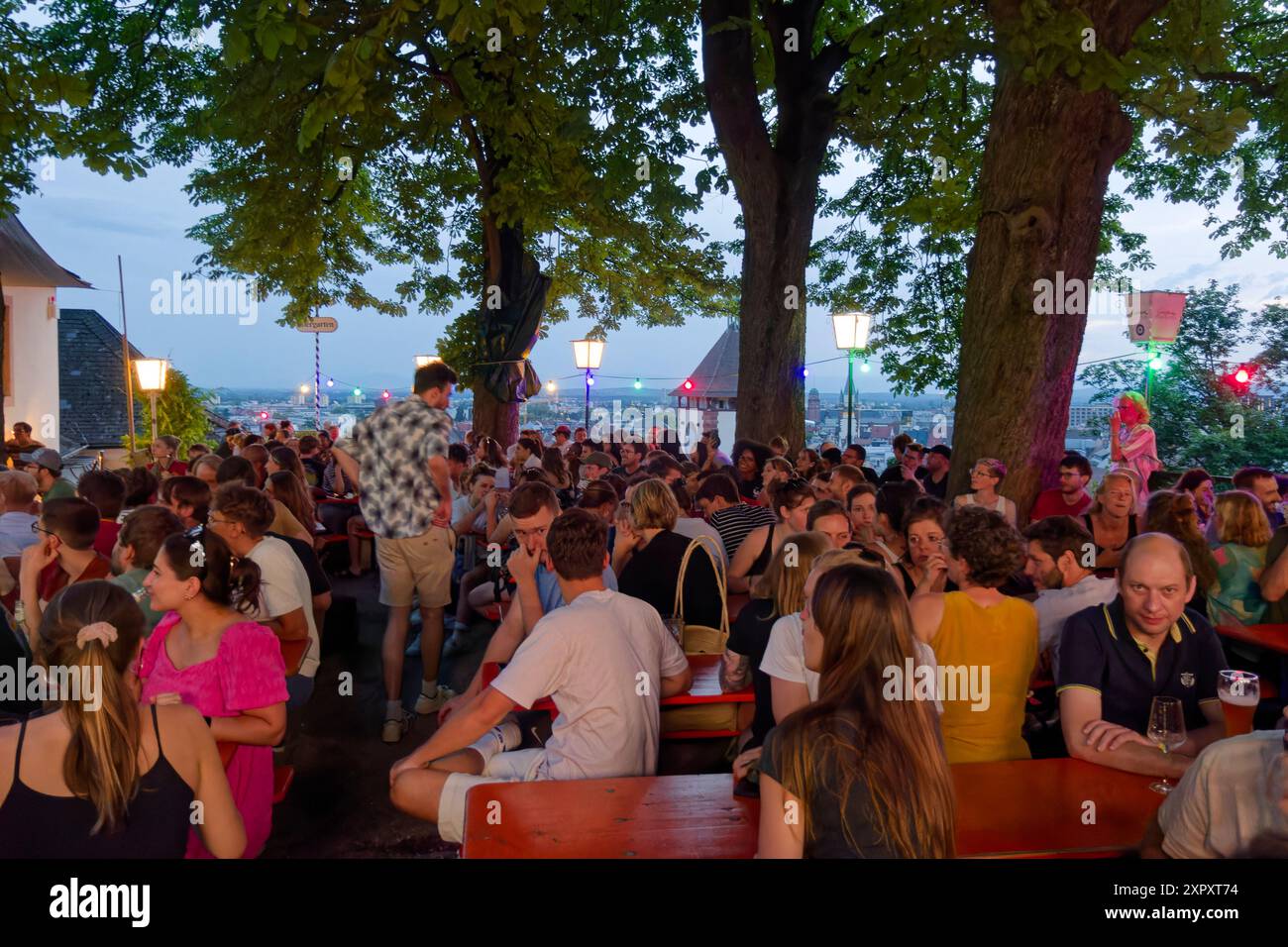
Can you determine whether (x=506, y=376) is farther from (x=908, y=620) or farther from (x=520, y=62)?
(x=908, y=620)

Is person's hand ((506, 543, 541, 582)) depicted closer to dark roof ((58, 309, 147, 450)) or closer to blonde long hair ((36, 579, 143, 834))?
blonde long hair ((36, 579, 143, 834))

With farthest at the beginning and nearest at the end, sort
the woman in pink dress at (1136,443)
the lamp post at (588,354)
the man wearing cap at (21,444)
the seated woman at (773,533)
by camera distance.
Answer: the lamp post at (588,354), the man wearing cap at (21,444), the woman in pink dress at (1136,443), the seated woman at (773,533)

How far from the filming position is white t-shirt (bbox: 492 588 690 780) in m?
3.07

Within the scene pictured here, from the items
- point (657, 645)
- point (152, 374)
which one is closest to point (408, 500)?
point (657, 645)

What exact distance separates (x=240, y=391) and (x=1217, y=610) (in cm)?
2936

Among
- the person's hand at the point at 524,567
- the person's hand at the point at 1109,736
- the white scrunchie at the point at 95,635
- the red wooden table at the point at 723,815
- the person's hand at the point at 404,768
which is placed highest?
the white scrunchie at the point at 95,635

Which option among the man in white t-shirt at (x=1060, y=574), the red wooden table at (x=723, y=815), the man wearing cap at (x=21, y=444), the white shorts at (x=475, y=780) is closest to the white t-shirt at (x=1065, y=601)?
the man in white t-shirt at (x=1060, y=574)

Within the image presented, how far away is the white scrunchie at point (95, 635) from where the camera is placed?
2.30 m

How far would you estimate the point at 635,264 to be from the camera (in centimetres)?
1920

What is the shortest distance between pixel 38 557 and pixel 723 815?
11.2ft

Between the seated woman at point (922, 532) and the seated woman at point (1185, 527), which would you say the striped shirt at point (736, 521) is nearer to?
the seated woman at point (922, 532)

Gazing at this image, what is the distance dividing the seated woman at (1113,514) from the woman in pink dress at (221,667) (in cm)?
480

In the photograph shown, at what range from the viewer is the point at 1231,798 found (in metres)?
2.21
